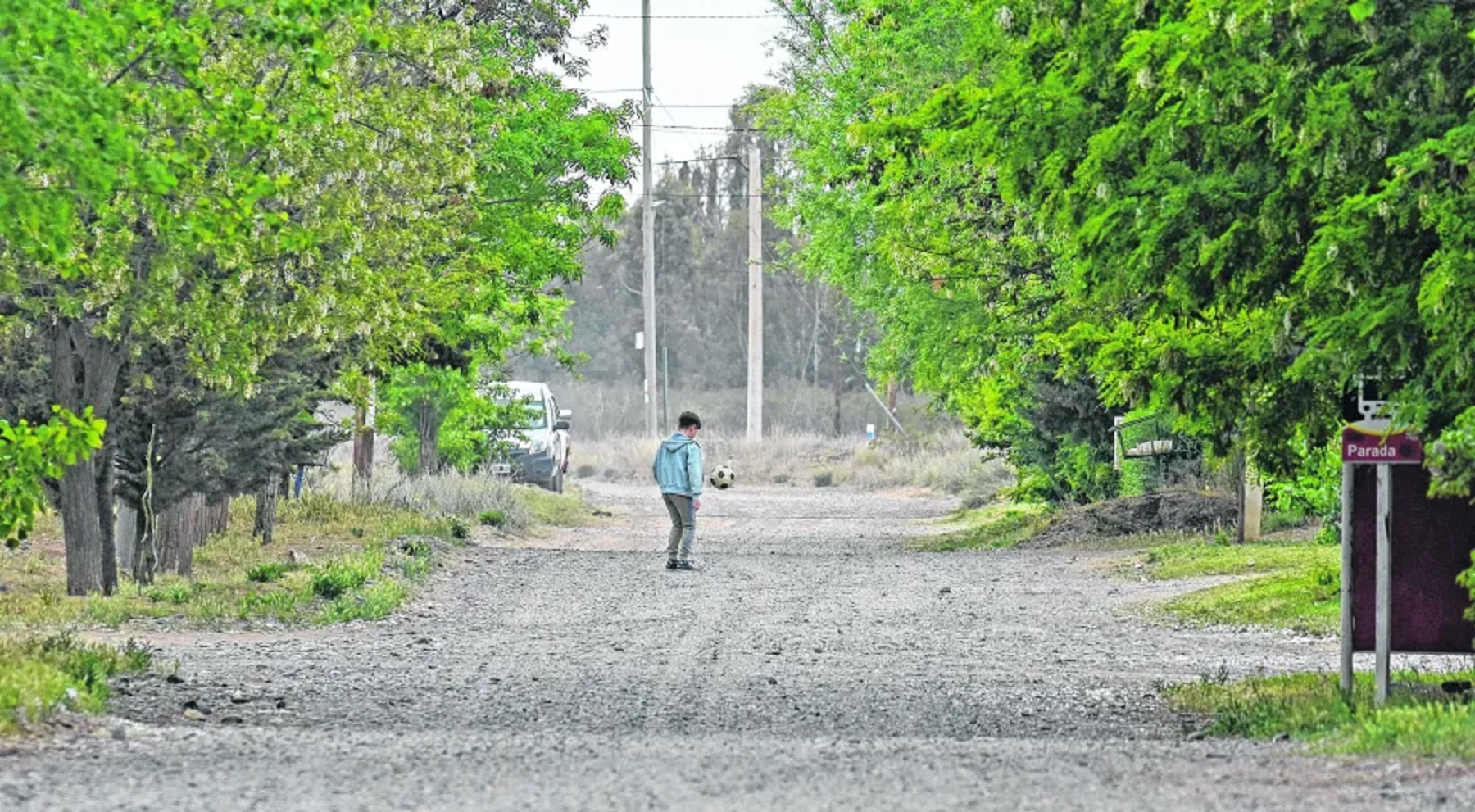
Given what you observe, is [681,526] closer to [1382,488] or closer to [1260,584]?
[1260,584]

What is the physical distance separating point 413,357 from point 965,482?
2248 centimetres

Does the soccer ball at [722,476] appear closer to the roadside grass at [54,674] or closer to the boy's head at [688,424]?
the boy's head at [688,424]

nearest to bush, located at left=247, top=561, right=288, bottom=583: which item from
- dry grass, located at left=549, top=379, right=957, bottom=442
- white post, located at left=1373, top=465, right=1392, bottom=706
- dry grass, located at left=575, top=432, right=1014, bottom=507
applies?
white post, located at left=1373, top=465, right=1392, bottom=706

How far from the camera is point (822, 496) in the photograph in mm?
53562

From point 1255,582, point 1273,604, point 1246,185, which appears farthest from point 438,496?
point 1246,185

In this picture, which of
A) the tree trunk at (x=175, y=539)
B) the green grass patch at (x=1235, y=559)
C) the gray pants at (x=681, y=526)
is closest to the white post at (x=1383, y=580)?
the green grass patch at (x=1235, y=559)

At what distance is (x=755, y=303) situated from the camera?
63.6 metres

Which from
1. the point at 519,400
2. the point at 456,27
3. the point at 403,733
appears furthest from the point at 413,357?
the point at 403,733

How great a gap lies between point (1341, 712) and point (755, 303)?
5232 cm

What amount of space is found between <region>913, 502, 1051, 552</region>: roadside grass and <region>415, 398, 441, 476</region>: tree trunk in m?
8.92

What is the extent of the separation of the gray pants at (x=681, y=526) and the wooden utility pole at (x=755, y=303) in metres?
34.3

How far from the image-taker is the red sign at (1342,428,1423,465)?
1162 centimetres

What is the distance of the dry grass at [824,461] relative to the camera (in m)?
55.8

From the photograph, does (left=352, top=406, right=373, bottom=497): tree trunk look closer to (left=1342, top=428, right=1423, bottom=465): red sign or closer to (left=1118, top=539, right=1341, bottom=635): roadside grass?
(left=1118, top=539, right=1341, bottom=635): roadside grass
